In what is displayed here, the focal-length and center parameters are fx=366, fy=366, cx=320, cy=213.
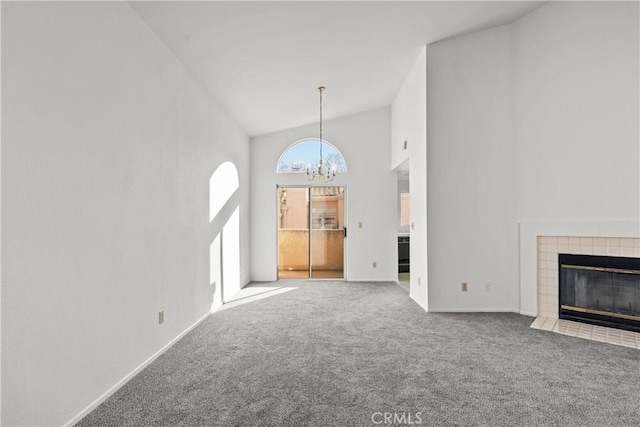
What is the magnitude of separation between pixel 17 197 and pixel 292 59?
10.5 ft

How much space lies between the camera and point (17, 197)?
1.73 meters

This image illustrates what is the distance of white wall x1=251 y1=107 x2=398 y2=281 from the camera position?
6.96 metres

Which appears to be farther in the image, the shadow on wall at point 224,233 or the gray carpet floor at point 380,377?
the shadow on wall at point 224,233

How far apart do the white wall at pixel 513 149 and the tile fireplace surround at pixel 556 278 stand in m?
0.10

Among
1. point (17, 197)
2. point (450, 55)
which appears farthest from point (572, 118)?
point (17, 197)

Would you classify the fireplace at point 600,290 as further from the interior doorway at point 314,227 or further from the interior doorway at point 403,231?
the interior doorway at point 314,227

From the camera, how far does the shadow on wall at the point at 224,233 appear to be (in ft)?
15.8

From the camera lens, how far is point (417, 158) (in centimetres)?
512

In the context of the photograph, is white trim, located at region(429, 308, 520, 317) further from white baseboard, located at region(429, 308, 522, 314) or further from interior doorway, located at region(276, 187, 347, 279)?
interior doorway, located at region(276, 187, 347, 279)

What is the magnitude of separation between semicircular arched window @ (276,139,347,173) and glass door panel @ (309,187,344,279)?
518 millimetres

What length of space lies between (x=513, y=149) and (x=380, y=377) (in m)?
3.43

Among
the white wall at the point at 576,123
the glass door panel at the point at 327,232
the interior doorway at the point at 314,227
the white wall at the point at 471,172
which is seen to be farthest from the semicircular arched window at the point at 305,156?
the white wall at the point at 576,123

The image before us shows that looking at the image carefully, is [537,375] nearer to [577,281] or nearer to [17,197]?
[577,281]

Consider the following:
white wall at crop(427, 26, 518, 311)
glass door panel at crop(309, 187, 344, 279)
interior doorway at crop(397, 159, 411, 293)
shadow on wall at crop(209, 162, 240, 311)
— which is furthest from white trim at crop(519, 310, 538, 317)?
shadow on wall at crop(209, 162, 240, 311)
